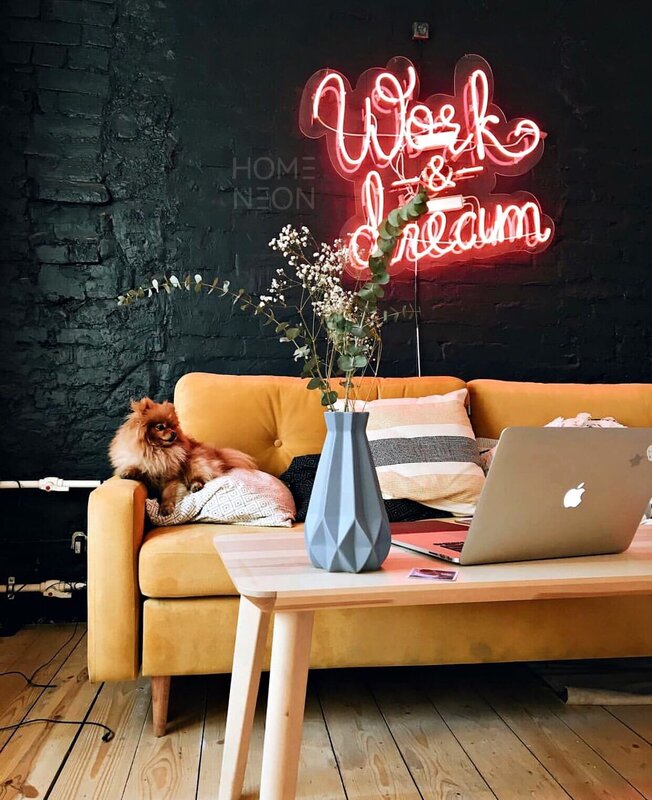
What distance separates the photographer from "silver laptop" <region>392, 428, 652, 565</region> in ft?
4.10

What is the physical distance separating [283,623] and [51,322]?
6.93 feet

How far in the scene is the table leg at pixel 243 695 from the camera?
1518 mm

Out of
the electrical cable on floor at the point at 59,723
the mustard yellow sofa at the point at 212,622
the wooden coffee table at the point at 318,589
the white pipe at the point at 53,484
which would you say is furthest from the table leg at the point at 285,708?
the white pipe at the point at 53,484

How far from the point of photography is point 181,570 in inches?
77.2

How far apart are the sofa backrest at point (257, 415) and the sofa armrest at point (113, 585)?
0.68 m

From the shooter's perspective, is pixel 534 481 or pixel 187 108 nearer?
pixel 534 481

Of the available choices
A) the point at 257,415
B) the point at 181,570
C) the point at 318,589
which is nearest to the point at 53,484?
the point at 257,415

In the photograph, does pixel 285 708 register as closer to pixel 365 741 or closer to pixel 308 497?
pixel 365 741

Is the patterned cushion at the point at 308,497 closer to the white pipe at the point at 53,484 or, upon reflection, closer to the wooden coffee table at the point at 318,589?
the white pipe at the point at 53,484

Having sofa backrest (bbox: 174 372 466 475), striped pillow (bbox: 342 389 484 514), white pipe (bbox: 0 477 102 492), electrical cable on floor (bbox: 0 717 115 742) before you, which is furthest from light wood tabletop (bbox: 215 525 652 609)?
white pipe (bbox: 0 477 102 492)

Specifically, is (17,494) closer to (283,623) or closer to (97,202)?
(97,202)

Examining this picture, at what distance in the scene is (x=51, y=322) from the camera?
118 inches

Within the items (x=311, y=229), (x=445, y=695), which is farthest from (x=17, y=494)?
(x=445, y=695)

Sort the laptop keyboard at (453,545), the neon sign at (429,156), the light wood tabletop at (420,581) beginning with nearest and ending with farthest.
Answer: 1. the light wood tabletop at (420,581)
2. the laptop keyboard at (453,545)
3. the neon sign at (429,156)
